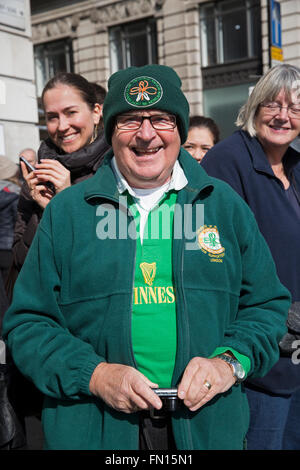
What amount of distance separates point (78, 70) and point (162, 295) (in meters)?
18.4

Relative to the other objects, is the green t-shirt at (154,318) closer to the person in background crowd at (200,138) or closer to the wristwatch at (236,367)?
the wristwatch at (236,367)

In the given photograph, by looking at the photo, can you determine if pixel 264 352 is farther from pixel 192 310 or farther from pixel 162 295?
pixel 162 295

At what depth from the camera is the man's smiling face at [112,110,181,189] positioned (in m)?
1.78

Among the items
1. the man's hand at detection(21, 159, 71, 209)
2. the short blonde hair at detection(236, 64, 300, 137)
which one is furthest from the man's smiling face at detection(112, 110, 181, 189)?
the short blonde hair at detection(236, 64, 300, 137)

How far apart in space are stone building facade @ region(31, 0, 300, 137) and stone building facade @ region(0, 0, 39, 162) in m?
8.32

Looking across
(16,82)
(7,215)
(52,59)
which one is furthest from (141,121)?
(52,59)

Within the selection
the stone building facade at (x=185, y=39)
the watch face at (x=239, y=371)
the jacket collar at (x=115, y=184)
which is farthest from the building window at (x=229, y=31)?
the watch face at (x=239, y=371)

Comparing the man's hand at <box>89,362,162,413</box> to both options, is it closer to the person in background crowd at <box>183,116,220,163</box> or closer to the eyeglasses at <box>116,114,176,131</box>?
the eyeglasses at <box>116,114,176,131</box>

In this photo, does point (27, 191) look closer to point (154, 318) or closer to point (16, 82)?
point (154, 318)

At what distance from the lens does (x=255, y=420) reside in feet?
7.93

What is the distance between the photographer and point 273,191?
96.8 inches

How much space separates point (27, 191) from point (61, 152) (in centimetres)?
32

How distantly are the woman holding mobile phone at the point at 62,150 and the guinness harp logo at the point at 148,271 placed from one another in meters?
0.99
